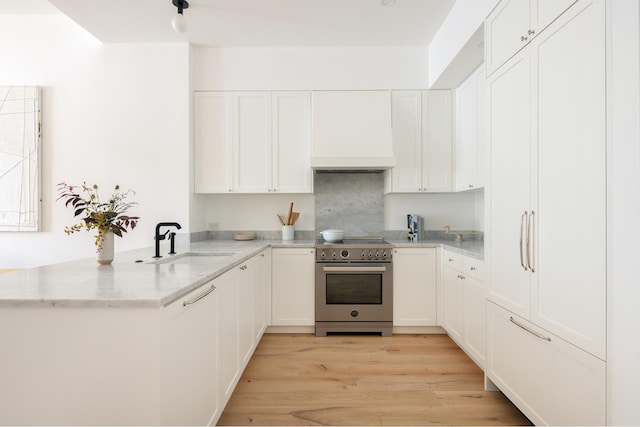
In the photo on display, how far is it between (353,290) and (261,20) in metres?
2.77

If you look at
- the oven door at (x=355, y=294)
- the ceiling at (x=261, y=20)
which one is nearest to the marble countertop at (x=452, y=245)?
the oven door at (x=355, y=294)

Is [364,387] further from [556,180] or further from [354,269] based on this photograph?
[556,180]

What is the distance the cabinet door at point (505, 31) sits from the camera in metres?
1.64

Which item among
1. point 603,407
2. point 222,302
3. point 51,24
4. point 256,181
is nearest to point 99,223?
point 222,302

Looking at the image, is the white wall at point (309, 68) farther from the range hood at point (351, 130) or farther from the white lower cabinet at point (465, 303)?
the white lower cabinet at point (465, 303)

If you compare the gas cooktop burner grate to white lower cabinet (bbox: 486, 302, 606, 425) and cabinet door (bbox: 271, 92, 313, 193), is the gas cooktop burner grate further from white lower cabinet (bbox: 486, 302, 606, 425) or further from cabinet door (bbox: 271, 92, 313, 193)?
white lower cabinet (bbox: 486, 302, 606, 425)

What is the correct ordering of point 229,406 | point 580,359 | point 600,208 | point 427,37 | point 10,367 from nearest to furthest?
point 10,367 < point 600,208 < point 580,359 < point 229,406 < point 427,37

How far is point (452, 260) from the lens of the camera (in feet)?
9.09

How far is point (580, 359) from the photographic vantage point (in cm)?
129

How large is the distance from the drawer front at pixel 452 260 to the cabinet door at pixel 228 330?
1.85m

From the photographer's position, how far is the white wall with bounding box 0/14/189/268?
322 cm

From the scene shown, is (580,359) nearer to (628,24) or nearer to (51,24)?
(628,24)

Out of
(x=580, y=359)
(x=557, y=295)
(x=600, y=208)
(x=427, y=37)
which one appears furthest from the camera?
(x=427, y=37)

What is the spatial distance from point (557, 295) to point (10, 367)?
2.22 metres
